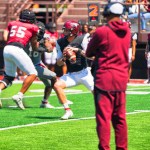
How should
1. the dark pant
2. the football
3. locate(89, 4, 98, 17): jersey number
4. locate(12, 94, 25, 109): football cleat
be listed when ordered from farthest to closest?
locate(89, 4, 98, 17): jersey number < locate(12, 94, 25, 109): football cleat < the football < the dark pant

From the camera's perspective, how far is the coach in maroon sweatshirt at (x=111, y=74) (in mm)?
9086

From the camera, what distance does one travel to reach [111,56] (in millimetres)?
9164

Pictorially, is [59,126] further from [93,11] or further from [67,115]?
[93,11]

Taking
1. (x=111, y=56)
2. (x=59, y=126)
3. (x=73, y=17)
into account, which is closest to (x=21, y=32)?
(x=59, y=126)

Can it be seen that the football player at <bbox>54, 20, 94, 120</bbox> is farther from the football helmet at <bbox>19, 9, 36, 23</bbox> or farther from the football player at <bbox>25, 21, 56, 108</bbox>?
the football helmet at <bbox>19, 9, 36, 23</bbox>

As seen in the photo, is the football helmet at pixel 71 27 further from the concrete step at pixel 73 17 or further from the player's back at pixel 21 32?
the concrete step at pixel 73 17

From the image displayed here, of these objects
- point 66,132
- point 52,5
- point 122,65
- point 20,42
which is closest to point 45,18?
point 52,5

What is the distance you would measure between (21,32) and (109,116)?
592cm

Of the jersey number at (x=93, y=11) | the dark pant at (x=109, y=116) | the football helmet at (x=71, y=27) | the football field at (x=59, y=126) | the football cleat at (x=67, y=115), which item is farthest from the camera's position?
the jersey number at (x=93, y=11)

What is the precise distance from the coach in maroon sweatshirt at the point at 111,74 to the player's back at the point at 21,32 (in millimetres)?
5488

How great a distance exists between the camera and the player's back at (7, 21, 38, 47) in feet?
48.1

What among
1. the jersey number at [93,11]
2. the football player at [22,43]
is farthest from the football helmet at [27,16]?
the jersey number at [93,11]

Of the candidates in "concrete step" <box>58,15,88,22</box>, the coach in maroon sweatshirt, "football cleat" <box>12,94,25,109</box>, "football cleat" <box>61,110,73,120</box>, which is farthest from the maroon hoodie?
"concrete step" <box>58,15,88,22</box>

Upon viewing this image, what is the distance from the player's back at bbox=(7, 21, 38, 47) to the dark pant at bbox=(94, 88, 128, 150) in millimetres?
5592
